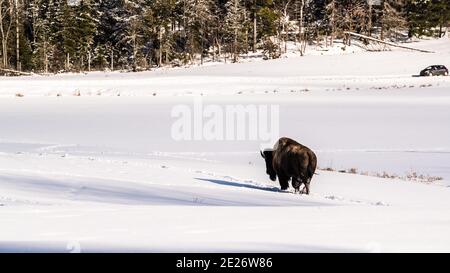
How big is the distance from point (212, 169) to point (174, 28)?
65732 millimetres

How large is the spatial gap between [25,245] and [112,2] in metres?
→ 75.0

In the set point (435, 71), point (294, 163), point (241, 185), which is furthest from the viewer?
point (435, 71)

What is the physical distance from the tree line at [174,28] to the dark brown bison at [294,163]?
181 feet

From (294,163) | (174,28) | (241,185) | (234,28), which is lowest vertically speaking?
(241,185)

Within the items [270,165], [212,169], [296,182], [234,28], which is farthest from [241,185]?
[234,28]

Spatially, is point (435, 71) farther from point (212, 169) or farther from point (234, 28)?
point (212, 169)

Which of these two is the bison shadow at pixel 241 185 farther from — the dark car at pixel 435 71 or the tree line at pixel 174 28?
the tree line at pixel 174 28

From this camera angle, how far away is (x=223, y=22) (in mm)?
71500

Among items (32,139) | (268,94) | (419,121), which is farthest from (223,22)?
(32,139)

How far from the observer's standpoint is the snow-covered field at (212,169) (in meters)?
4.20

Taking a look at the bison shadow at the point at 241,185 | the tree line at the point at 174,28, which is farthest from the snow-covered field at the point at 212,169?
the tree line at the point at 174,28

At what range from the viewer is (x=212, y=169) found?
13430mm

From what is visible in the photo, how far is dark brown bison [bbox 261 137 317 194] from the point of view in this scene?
9.70m
